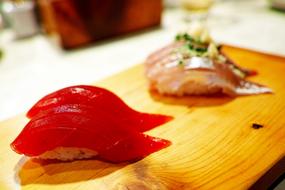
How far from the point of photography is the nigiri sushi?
1.22 metres

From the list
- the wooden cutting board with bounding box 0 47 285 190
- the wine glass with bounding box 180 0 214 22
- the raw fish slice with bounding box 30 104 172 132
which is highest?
the wine glass with bounding box 180 0 214 22

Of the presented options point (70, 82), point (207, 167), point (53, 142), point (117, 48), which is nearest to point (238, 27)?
point (117, 48)

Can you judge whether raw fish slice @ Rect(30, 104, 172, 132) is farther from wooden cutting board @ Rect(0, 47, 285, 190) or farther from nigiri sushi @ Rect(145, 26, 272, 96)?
nigiri sushi @ Rect(145, 26, 272, 96)

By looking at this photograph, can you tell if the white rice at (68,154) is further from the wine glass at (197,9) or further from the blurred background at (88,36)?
the wine glass at (197,9)

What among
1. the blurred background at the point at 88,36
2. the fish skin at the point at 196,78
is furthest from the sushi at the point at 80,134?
the blurred background at the point at 88,36

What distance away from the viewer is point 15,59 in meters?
2.04

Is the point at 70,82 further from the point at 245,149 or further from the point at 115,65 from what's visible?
the point at 245,149

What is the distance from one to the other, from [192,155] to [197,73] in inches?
14.3

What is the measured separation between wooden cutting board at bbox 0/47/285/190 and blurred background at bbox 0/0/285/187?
619 mm

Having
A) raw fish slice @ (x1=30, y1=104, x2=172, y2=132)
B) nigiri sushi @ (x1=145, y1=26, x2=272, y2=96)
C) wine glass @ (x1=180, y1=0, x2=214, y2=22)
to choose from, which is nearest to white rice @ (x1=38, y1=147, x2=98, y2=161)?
raw fish slice @ (x1=30, y1=104, x2=172, y2=132)

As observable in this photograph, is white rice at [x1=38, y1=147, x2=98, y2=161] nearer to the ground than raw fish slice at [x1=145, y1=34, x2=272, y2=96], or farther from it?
nearer to the ground

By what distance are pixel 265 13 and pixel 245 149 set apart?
1872 millimetres

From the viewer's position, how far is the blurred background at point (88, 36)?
1773 mm

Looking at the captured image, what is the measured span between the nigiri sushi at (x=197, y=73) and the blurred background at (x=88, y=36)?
54cm
